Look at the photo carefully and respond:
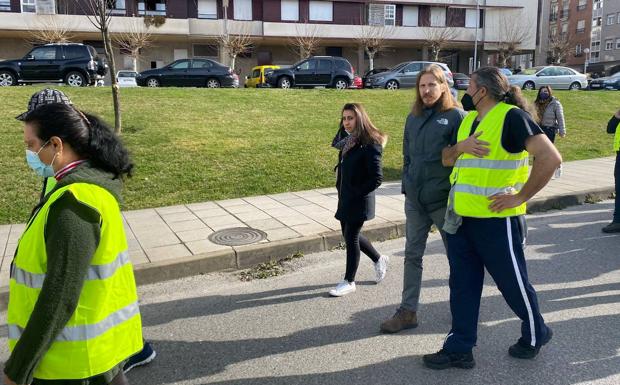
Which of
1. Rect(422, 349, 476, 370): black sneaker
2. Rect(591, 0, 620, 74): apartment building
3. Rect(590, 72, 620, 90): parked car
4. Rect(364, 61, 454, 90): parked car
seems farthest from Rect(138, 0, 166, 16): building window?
→ Rect(591, 0, 620, 74): apartment building

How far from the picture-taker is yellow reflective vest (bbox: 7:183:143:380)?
5.77ft

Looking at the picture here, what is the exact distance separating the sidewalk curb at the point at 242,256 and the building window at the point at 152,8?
35033mm

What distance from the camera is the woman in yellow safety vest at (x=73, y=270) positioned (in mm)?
1704

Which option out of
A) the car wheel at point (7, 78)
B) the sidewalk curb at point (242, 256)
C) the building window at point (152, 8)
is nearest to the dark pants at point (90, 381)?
the sidewalk curb at point (242, 256)

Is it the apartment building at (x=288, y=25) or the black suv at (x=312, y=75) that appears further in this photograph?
the apartment building at (x=288, y=25)

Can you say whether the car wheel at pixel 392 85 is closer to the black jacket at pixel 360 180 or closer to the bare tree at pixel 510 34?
the black jacket at pixel 360 180

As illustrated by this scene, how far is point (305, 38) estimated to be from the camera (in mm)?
37906

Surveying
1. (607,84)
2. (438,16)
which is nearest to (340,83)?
(607,84)

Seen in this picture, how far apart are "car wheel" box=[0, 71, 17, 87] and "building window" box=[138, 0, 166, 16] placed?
20.4 metres

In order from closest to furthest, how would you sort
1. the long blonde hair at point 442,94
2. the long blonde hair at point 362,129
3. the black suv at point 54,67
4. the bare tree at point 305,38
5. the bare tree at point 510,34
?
the long blonde hair at point 442,94, the long blonde hair at point 362,129, the black suv at point 54,67, the bare tree at point 305,38, the bare tree at point 510,34

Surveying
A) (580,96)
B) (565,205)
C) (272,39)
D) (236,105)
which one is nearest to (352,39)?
(272,39)

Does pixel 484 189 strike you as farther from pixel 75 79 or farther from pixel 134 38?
pixel 134 38

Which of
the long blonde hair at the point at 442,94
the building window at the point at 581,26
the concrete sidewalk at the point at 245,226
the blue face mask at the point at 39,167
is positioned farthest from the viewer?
the building window at the point at 581,26

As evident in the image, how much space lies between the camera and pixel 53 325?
1.72 meters
